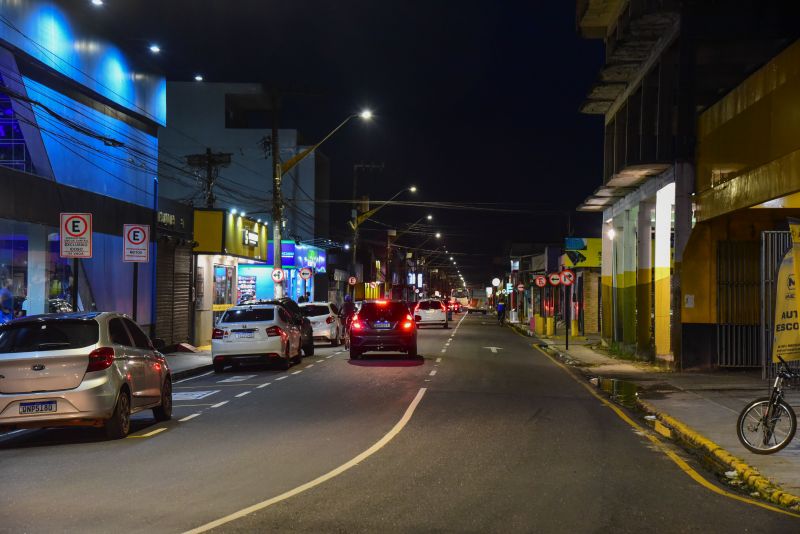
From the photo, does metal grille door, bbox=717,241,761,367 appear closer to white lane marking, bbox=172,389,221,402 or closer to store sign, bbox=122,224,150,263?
white lane marking, bbox=172,389,221,402

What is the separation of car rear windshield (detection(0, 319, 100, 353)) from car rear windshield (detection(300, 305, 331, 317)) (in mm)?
20685

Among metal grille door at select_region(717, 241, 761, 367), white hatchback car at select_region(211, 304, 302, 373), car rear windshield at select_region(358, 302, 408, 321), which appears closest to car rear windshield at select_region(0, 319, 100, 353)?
white hatchback car at select_region(211, 304, 302, 373)

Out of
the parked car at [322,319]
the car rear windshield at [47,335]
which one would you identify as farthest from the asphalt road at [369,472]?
the parked car at [322,319]

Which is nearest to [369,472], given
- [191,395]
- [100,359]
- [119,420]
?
[119,420]

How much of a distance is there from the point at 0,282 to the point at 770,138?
16248 mm

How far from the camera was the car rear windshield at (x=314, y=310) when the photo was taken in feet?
106

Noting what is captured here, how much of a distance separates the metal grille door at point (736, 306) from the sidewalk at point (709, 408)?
574 mm

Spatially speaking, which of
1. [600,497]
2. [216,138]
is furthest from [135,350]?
[216,138]

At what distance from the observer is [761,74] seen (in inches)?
651

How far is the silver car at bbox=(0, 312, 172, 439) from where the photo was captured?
35.3 ft

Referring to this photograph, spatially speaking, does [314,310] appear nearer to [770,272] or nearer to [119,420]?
[119,420]

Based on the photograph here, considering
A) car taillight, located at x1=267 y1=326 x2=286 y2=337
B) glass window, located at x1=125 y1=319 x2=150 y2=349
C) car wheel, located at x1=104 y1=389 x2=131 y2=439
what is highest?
glass window, located at x1=125 y1=319 x2=150 y2=349

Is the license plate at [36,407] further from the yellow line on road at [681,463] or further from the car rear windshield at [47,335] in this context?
the yellow line on road at [681,463]

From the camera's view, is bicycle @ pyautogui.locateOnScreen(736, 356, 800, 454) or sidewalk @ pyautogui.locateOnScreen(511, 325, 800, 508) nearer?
sidewalk @ pyautogui.locateOnScreen(511, 325, 800, 508)
